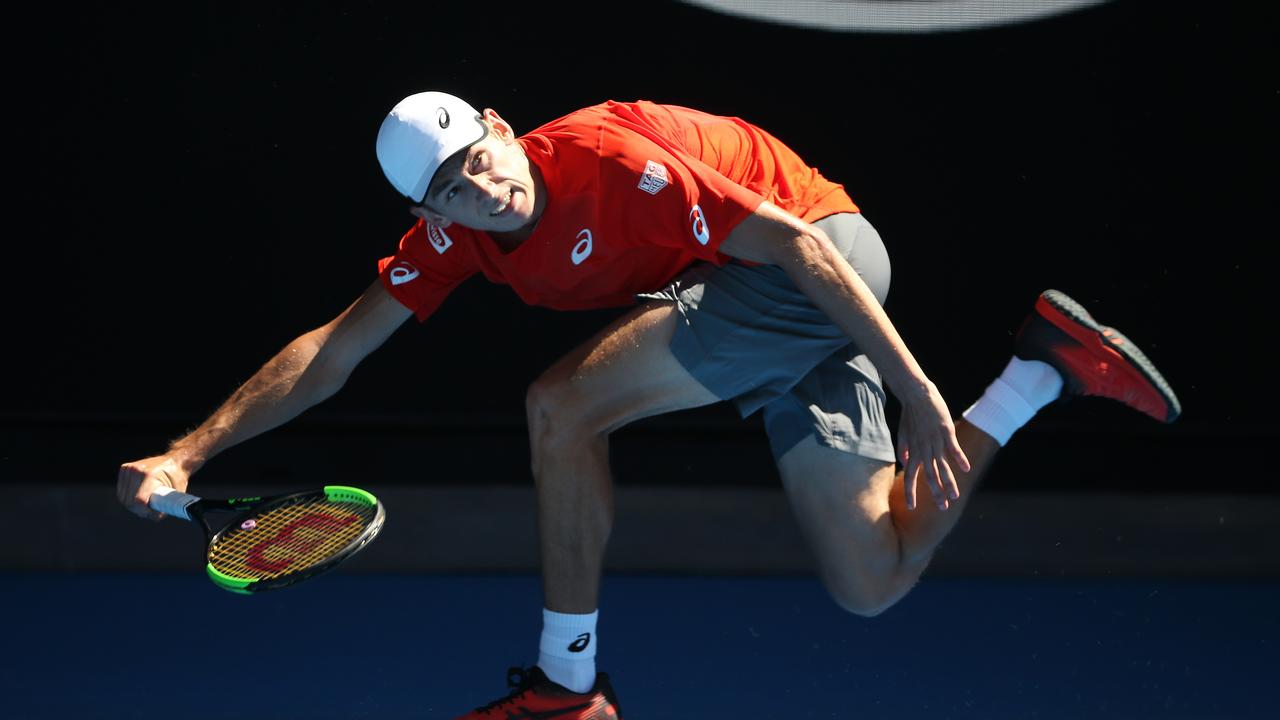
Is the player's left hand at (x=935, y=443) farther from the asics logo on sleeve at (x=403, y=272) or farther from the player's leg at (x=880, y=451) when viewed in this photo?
the asics logo on sleeve at (x=403, y=272)

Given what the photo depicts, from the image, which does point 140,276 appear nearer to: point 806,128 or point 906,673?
point 806,128

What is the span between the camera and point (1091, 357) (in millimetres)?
2971

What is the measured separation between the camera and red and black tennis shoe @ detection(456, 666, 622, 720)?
9.05 feet

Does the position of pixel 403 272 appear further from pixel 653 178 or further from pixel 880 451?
pixel 880 451

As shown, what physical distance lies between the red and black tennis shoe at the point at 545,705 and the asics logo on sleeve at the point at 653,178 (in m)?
0.89

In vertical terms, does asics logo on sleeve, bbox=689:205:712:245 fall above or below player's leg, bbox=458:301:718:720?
above

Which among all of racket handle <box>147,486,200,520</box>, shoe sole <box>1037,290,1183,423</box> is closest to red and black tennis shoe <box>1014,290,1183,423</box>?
shoe sole <box>1037,290,1183,423</box>

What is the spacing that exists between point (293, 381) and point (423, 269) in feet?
1.07

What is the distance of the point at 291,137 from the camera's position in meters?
3.80

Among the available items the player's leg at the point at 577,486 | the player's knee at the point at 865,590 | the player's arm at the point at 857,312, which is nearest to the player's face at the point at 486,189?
the player's leg at the point at 577,486

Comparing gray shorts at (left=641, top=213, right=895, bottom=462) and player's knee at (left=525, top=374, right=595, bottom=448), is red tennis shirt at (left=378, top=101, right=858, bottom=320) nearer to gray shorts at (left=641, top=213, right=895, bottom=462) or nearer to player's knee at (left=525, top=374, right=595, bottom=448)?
gray shorts at (left=641, top=213, right=895, bottom=462)

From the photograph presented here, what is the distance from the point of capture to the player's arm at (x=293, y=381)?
111 inches

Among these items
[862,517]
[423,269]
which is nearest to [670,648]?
[862,517]

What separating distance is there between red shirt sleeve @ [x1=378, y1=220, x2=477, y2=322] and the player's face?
20 centimetres
